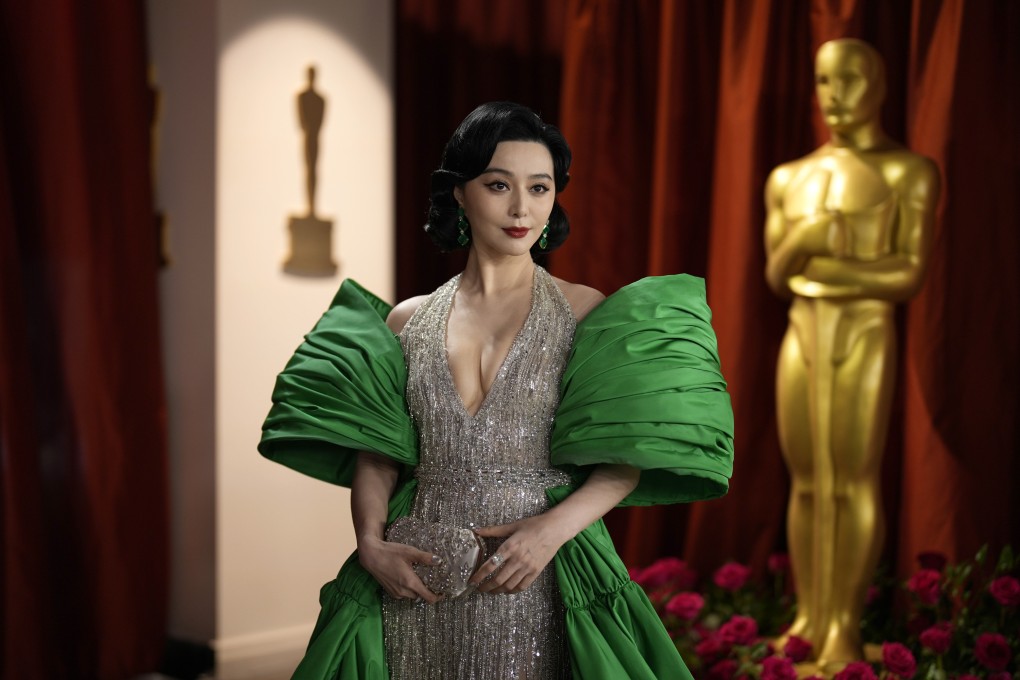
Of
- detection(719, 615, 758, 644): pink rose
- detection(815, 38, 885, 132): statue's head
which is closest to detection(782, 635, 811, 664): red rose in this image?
detection(719, 615, 758, 644): pink rose

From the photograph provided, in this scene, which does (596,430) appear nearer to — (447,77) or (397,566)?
(397,566)

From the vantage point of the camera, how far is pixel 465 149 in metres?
1.79

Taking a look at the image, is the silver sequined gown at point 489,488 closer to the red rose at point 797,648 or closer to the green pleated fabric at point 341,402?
the green pleated fabric at point 341,402

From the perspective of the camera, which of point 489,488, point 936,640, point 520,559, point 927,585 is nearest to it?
point 520,559

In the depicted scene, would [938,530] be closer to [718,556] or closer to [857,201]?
[718,556]

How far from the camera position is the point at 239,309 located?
3.99 m

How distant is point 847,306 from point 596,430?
1.84 m

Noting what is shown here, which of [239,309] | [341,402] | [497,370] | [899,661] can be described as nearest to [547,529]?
[497,370]

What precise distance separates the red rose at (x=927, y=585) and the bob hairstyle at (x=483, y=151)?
1833 millimetres

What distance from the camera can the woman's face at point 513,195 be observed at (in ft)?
5.83

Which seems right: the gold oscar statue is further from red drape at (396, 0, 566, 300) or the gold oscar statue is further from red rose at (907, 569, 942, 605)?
red drape at (396, 0, 566, 300)

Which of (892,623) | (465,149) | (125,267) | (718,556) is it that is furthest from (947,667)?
(125,267)

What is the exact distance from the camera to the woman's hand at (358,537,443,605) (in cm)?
166

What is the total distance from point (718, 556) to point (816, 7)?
2036 millimetres
